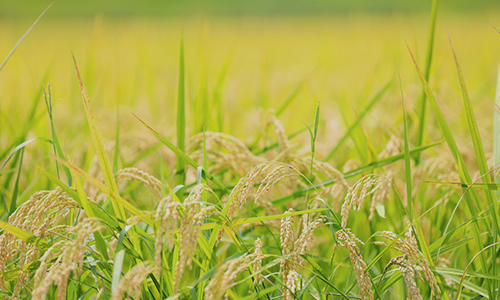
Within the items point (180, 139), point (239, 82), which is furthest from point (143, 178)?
point (239, 82)

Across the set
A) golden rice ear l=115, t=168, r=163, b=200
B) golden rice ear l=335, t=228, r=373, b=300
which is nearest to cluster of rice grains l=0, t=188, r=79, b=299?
golden rice ear l=115, t=168, r=163, b=200

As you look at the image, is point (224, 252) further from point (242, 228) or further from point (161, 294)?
point (161, 294)

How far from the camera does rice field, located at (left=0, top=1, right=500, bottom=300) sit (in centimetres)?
67

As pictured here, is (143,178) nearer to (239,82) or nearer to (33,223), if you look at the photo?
(33,223)

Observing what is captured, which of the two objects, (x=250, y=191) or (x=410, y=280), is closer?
(x=410, y=280)

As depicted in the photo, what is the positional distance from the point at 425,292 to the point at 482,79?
2928 millimetres

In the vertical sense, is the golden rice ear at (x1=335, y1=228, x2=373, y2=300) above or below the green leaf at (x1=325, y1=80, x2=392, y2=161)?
below

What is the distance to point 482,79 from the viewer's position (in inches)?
125

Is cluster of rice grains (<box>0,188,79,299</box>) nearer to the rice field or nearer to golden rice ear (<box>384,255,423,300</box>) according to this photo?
the rice field

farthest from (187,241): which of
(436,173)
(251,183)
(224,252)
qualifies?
(436,173)

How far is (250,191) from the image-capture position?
0.84 meters

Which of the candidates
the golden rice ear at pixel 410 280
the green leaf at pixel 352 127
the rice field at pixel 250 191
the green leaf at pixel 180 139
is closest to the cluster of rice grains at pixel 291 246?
the rice field at pixel 250 191

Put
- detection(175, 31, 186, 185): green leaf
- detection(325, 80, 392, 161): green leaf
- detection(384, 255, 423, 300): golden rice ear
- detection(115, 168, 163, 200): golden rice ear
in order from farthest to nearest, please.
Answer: detection(325, 80, 392, 161): green leaf, detection(175, 31, 186, 185): green leaf, detection(115, 168, 163, 200): golden rice ear, detection(384, 255, 423, 300): golden rice ear

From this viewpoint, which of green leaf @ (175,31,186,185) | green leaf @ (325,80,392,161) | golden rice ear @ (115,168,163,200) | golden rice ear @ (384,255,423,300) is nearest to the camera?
golden rice ear @ (384,255,423,300)
